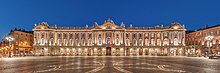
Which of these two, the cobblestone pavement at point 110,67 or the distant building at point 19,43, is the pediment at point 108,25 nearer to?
the distant building at point 19,43

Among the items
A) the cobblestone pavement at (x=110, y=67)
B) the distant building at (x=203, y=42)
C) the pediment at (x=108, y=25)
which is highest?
the pediment at (x=108, y=25)

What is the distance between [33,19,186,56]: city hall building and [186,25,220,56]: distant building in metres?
4.95

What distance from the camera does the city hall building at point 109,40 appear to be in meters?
103

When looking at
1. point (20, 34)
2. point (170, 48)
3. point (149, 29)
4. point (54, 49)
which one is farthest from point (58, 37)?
point (170, 48)

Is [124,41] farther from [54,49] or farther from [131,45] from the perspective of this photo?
[54,49]

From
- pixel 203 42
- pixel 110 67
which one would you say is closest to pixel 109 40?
pixel 203 42

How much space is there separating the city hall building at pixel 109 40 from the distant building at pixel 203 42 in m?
4.95

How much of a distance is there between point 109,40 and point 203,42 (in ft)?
138

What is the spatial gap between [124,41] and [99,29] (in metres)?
13.4

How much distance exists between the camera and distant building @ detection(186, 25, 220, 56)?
273ft

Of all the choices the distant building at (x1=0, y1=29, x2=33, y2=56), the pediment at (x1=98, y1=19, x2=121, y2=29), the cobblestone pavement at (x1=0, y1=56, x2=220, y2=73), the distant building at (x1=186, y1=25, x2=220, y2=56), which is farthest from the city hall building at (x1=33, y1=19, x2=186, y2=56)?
the cobblestone pavement at (x1=0, y1=56, x2=220, y2=73)

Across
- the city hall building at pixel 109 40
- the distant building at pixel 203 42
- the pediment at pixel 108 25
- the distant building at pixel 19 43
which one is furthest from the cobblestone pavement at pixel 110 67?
the distant building at pixel 19 43

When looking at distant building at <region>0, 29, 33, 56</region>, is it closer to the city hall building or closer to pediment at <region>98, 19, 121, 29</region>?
the city hall building

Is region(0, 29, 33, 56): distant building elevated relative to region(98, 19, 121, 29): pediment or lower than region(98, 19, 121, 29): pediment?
lower
